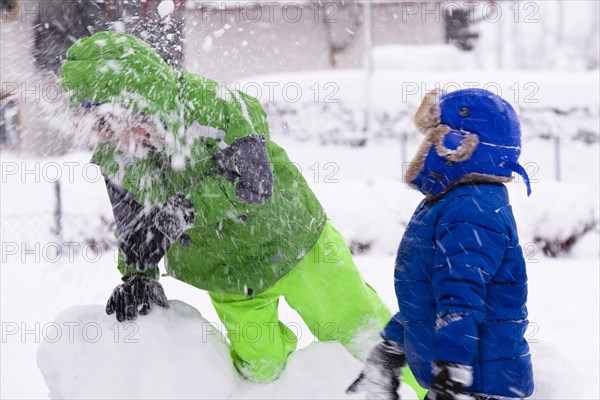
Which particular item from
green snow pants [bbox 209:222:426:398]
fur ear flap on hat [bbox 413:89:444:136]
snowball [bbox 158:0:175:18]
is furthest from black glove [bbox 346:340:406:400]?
snowball [bbox 158:0:175:18]

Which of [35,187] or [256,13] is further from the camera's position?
[256,13]

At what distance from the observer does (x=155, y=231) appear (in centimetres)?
250

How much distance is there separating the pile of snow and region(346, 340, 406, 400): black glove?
14020 mm

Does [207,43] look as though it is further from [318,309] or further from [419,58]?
[419,58]

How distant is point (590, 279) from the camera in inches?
249

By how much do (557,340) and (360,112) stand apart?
10445mm

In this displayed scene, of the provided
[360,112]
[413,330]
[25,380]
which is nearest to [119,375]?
[413,330]

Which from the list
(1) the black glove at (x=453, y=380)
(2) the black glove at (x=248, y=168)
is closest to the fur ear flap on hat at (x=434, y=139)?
(2) the black glove at (x=248, y=168)

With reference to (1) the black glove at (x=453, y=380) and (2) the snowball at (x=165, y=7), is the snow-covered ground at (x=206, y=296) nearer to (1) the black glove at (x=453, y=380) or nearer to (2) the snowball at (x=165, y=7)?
(1) the black glove at (x=453, y=380)

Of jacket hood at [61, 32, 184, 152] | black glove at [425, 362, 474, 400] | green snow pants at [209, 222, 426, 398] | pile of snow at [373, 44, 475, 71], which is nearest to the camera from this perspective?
black glove at [425, 362, 474, 400]

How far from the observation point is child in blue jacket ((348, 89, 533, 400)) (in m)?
1.94

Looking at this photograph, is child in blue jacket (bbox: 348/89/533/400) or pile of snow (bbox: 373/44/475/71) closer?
child in blue jacket (bbox: 348/89/533/400)

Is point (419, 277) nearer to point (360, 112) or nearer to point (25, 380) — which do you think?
point (25, 380)

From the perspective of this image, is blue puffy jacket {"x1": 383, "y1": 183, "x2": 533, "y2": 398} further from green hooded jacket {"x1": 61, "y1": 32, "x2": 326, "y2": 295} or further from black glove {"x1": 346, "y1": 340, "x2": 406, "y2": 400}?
green hooded jacket {"x1": 61, "y1": 32, "x2": 326, "y2": 295}
